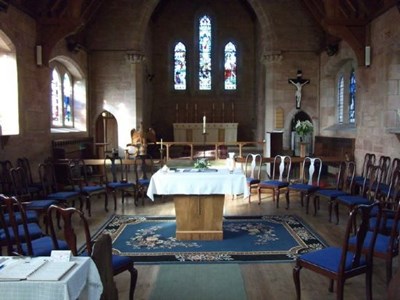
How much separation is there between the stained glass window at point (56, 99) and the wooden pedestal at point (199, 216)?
6.92m

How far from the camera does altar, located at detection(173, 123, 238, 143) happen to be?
50.4ft

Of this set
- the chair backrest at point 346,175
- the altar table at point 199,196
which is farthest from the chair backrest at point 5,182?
the chair backrest at point 346,175

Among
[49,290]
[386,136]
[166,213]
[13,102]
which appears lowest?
[166,213]

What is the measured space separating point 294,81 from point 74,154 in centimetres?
690

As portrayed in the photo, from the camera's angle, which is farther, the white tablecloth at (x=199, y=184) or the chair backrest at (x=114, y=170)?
the chair backrest at (x=114, y=170)

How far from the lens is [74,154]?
36.8 ft

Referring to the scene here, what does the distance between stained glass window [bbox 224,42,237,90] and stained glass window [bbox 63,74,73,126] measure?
7111 millimetres

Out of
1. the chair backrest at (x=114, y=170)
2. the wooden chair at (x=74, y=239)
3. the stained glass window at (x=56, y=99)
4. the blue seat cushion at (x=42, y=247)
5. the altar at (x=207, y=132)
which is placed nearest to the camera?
the wooden chair at (x=74, y=239)

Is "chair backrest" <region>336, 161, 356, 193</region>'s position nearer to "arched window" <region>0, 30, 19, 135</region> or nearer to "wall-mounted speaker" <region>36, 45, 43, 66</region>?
"arched window" <region>0, 30, 19, 135</region>

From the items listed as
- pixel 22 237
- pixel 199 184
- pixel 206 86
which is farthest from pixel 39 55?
pixel 206 86

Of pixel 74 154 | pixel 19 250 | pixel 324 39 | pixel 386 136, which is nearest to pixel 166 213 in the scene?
pixel 19 250

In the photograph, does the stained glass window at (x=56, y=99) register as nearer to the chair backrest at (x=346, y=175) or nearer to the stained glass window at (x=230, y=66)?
the chair backrest at (x=346, y=175)

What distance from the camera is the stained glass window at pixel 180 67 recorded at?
17.2m

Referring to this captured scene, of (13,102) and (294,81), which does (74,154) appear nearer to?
(13,102)
